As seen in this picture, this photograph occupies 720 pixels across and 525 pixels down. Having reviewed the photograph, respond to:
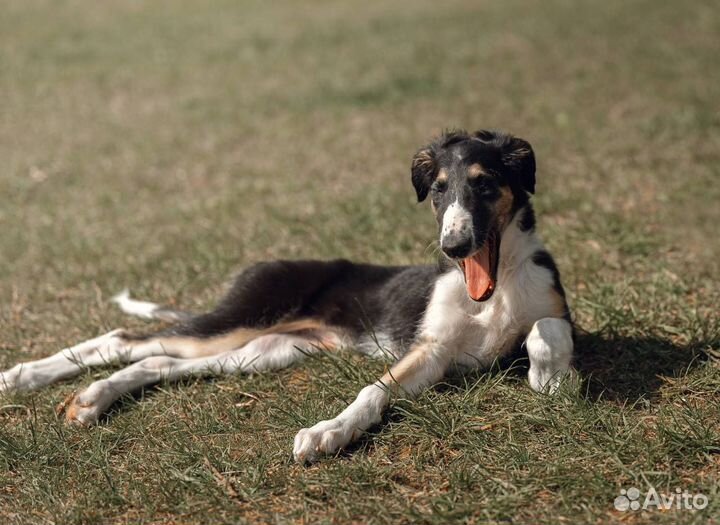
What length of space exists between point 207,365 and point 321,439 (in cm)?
128

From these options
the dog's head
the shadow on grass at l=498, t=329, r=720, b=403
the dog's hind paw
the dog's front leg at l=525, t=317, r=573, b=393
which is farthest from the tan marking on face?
the dog's hind paw

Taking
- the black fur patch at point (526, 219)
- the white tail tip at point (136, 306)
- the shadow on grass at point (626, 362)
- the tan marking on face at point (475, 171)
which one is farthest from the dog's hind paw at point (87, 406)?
the black fur patch at point (526, 219)

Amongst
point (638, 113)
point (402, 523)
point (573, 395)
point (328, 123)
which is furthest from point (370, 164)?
point (402, 523)

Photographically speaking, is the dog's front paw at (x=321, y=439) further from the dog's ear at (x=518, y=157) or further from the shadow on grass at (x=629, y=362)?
the dog's ear at (x=518, y=157)

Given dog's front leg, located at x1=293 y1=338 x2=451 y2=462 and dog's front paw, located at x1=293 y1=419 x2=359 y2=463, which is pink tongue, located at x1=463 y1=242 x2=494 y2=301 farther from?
dog's front paw, located at x1=293 y1=419 x2=359 y2=463

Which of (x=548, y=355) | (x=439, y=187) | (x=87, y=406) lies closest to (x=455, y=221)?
(x=439, y=187)

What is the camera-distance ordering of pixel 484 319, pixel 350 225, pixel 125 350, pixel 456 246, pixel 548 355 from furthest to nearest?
pixel 350 225 → pixel 125 350 → pixel 484 319 → pixel 548 355 → pixel 456 246

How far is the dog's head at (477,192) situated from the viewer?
4.09 meters

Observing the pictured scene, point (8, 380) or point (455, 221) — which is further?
point (8, 380)

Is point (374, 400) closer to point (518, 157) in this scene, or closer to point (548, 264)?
point (548, 264)

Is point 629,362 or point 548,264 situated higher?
point 548,264

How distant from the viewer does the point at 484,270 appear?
4.37 meters

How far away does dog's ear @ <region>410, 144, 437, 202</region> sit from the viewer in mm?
4543

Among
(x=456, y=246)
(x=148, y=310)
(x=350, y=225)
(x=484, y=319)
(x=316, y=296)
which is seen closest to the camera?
(x=456, y=246)
